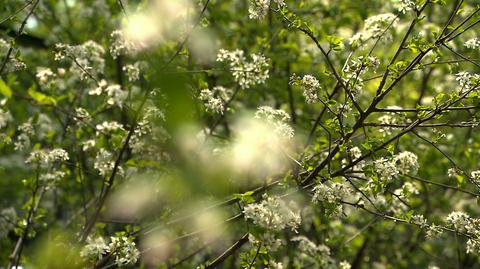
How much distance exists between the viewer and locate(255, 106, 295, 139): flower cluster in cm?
451

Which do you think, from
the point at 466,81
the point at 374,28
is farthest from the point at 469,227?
the point at 374,28

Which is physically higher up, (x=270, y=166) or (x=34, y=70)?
(x=34, y=70)

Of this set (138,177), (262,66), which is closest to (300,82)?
(262,66)

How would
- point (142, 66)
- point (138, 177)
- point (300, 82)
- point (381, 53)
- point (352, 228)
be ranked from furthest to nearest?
point (352, 228) < point (381, 53) < point (138, 177) < point (142, 66) < point (300, 82)

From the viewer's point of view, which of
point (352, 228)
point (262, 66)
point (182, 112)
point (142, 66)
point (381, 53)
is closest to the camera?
point (182, 112)

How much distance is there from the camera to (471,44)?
440 centimetres

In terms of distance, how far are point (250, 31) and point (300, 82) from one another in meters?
4.46

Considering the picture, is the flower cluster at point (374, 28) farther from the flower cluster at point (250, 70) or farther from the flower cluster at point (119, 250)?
the flower cluster at point (119, 250)

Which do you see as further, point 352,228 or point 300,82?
point 352,228

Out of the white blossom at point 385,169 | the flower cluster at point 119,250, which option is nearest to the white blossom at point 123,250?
the flower cluster at point 119,250

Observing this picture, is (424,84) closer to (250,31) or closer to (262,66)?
(250,31)

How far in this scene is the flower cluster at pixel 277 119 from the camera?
14.8ft

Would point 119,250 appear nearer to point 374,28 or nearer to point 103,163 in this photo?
point 103,163

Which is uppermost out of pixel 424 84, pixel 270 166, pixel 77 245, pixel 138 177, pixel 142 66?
pixel 424 84
